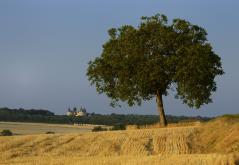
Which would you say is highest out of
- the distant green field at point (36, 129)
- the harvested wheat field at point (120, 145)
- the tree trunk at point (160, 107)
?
the tree trunk at point (160, 107)

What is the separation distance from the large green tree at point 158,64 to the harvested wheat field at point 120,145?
1822 cm

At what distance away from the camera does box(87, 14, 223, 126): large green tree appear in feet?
205

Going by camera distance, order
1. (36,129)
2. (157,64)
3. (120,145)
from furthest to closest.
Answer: (36,129) < (157,64) < (120,145)

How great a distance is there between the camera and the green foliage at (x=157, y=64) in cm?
6250

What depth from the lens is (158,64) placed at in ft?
206

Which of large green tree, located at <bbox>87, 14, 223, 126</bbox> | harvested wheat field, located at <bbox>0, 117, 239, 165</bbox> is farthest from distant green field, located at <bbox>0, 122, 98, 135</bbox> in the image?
harvested wheat field, located at <bbox>0, 117, 239, 165</bbox>

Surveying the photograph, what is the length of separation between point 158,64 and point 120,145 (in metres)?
25.8

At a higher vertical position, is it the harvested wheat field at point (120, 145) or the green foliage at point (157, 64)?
the green foliage at point (157, 64)

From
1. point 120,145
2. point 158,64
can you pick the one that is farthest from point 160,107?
point 120,145

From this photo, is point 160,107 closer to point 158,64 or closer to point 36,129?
point 158,64

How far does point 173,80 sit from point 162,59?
90.1 inches

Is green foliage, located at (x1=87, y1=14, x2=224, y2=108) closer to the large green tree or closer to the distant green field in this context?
the large green tree

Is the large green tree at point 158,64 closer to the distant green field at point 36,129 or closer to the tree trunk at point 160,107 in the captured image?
the tree trunk at point 160,107

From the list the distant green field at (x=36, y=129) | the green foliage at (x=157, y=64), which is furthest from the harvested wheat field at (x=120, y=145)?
the distant green field at (x=36, y=129)
